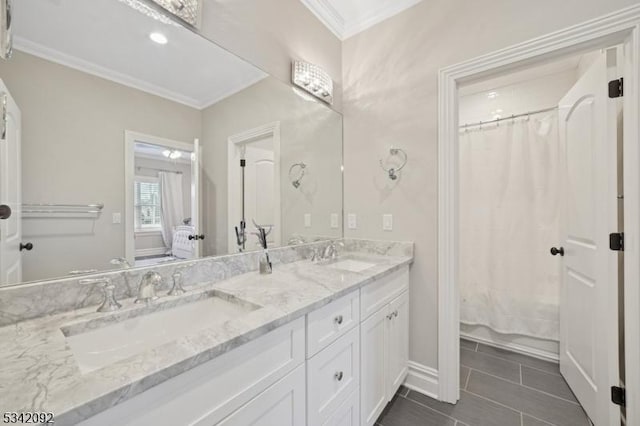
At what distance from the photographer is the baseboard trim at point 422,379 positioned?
1700 millimetres

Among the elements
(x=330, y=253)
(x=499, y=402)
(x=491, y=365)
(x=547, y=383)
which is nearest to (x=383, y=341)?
(x=330, y=253)

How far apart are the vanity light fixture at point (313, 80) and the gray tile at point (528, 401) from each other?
90.6 inches

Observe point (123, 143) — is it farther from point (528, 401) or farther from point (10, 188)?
point (528, 401)

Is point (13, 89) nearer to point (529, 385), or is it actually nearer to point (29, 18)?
point (29, 18)

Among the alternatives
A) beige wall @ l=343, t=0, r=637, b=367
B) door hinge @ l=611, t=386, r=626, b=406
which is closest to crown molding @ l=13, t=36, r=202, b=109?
beige wall @ l=343, t=0, r=637, b=367

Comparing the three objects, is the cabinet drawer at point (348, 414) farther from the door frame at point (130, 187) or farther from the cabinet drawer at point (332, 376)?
the door frame at point (130, 187)

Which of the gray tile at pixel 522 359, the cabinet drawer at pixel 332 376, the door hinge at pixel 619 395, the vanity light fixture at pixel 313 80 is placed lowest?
the gray tile at pixel 522 359

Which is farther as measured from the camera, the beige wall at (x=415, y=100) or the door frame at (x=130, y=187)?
the beige wall at (x=415, y=100)

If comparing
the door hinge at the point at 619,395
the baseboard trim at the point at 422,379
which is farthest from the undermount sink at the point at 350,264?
the door hinge at the point at 619,395

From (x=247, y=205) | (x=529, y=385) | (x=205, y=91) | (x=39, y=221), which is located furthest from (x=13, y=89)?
(x=529, y=385)

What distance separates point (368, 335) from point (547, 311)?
6.13 ft

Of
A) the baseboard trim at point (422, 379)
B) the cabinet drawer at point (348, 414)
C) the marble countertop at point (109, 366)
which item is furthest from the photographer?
the baseboard trim at point (422, 379)

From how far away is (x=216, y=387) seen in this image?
66 cm

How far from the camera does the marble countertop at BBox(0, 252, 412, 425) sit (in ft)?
1.50
